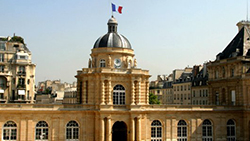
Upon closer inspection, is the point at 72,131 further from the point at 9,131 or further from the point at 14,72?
the point at 14,72

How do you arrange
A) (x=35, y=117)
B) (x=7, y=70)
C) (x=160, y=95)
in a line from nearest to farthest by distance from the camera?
(x=35, y=117), (x=7, y=70), (x=160, y=95)

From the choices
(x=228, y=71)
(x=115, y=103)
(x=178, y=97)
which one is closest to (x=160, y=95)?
(x=178, y=97)

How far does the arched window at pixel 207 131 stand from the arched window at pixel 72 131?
57.5 ft

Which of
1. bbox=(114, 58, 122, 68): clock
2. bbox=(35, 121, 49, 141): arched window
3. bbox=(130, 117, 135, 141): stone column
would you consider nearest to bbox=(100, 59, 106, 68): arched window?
bbox=(114, 58, 122, 68): clock

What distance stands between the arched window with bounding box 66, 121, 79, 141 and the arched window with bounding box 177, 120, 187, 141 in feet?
45.3

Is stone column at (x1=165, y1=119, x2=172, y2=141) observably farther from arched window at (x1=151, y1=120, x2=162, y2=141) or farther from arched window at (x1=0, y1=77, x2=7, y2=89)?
arched window at (x1=0, y1=77, x2=7, y2=89)

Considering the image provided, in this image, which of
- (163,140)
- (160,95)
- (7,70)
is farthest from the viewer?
(160,95)

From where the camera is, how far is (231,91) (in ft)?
168

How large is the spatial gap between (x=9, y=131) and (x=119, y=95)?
46.7 feet

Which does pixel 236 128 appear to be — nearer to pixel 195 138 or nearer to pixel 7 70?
pixel 195 138

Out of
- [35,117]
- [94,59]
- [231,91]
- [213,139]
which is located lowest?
[213,139]

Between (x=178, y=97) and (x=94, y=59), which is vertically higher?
(x=94, y=59)

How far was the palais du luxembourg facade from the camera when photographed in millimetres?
43344

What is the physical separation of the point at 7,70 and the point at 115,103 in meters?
22.5
